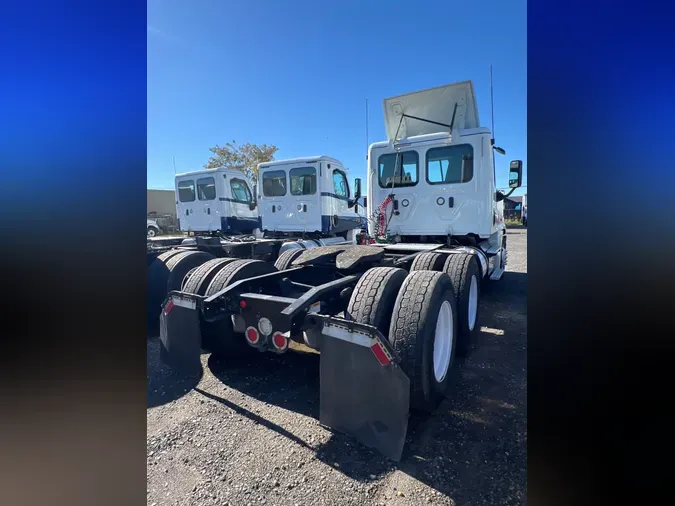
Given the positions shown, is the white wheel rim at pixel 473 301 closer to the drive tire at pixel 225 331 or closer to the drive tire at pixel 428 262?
the drive tire at pixel 428 262

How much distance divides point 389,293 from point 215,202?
302 inches

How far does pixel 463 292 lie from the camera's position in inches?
146

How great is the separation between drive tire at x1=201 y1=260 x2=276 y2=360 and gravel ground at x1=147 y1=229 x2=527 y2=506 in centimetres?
20

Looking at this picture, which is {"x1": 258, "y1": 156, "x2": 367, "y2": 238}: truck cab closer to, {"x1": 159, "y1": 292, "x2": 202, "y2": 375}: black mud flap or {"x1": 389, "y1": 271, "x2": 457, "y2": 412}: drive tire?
{"x1": 159, "y1": 292, "x2": 202, "y2": 375}: black mud flap

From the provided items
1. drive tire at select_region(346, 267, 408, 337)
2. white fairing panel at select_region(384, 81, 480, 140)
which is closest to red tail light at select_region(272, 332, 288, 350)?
drive tire at select_region(346, 267, 408, 337)

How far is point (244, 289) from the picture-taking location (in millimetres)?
3123

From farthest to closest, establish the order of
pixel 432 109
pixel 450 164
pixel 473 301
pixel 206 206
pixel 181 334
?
1. pixel 206 206
2. pixel 432 109
3. pixel 450 164
4. pixel 473 301
5. pixel 181 334

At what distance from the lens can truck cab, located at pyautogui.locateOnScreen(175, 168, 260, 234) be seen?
9133 mm

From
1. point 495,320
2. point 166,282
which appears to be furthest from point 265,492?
point 495,320

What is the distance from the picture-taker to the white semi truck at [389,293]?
2.20 metres

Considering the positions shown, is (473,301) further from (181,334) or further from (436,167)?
(181,334)

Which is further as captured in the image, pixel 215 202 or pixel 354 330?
pixel 215 202

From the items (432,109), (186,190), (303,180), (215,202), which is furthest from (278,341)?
(186,190)
